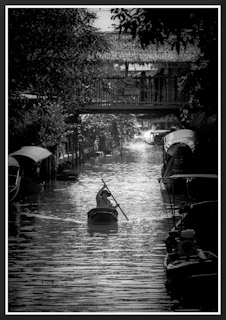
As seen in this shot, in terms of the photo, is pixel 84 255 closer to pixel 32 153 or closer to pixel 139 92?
pixel 32 153

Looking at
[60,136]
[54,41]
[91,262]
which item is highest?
[54,41]

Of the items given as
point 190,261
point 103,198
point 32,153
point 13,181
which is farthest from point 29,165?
point 190,261

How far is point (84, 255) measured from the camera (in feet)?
55.4

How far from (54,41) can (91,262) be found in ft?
15.8

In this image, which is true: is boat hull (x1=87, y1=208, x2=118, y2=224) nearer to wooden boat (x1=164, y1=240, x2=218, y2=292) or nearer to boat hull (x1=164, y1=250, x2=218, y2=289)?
wooden boat (x1=164, y1=240, x2=218, y2=292)

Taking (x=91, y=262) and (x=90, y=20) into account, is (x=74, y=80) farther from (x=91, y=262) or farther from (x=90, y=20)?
(x=91, y=262)

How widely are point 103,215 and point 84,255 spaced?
12.5ft

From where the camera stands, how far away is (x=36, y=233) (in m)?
20.1

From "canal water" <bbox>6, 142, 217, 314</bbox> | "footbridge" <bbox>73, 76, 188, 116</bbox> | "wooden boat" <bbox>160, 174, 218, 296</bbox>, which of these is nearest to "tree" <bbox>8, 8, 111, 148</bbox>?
"canal water" <bbox>6, 142, 217, 314</bbox>

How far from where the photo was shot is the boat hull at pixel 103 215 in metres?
20.6

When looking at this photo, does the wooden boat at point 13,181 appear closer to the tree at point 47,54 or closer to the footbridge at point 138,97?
the footbridge at point 138,97

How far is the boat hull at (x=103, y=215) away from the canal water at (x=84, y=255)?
8.7 inches

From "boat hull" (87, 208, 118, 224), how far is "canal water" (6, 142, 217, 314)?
8.7 inches
